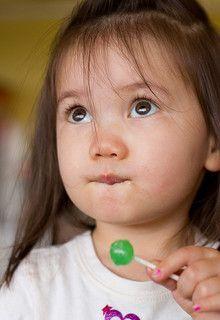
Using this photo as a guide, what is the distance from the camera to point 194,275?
1.65 feet

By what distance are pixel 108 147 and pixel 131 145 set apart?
0.03 meters

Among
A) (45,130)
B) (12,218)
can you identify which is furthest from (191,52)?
(12,218)

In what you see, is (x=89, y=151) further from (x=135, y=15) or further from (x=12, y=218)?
(x=12, y=218)

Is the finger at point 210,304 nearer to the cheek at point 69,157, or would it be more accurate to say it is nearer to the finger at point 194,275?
the finger at point 194,275

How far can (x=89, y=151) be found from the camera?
0.58 metres

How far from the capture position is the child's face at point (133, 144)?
0.56 meters

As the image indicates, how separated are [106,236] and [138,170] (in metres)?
0.14

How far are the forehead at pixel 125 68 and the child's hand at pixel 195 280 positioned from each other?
7.0 inches

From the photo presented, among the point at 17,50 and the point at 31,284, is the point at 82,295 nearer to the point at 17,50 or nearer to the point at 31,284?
the point at 31,284

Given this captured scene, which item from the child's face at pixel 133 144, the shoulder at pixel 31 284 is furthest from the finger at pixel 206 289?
Answer: the shoulder at pixel 31 284

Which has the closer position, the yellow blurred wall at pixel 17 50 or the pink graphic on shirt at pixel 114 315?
the pink graphic on shirt at pixel 114 315

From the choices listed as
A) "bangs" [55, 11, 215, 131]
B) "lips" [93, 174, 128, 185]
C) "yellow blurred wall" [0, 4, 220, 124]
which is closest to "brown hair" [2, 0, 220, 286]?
"bangs" [55, 11, 215, 131]

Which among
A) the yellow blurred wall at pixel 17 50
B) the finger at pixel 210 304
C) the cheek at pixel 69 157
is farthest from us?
the yellow blurred wall at pixel 17 50

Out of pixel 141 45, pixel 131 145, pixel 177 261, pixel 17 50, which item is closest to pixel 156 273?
pixel 177 261
